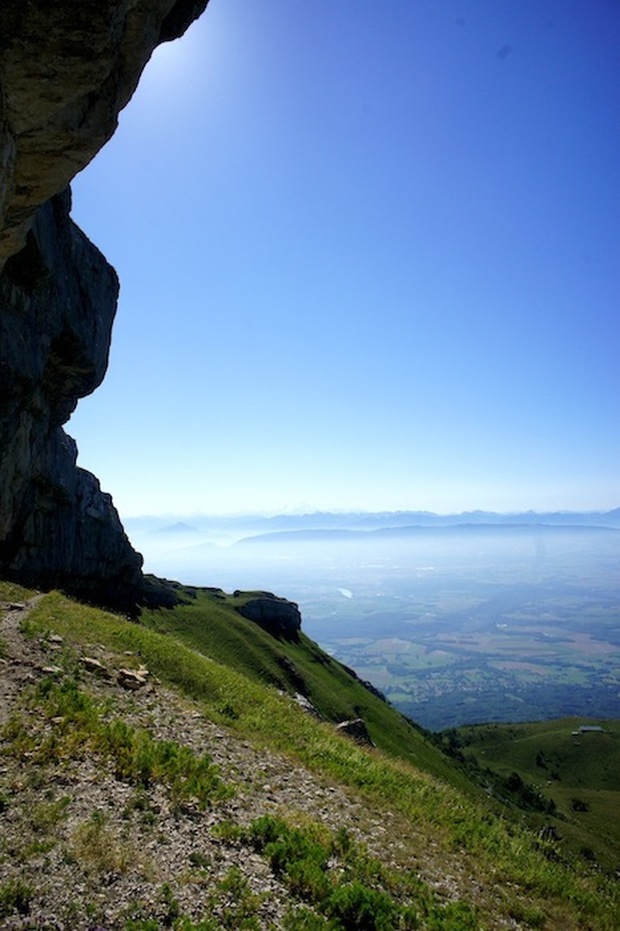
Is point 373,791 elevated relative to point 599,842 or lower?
elevated

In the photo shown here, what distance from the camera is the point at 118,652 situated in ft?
84.6

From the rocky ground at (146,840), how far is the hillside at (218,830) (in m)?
0.04

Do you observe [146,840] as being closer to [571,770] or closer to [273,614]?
[273,614]

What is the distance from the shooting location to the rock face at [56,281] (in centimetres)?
1441

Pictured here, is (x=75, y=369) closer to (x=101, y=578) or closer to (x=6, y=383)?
Answer: (x=6, y=383)

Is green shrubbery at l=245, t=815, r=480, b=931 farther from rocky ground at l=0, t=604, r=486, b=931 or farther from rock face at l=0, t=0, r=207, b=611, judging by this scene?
rock face at l=0, t=0, r=207, b=611

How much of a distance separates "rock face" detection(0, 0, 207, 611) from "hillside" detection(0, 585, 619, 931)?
654 inches

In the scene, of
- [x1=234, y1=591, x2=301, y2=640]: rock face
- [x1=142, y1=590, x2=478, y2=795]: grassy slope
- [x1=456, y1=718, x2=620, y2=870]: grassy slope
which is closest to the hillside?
[x1=142, y1=590, x2=478, y2=795]: grassy slope

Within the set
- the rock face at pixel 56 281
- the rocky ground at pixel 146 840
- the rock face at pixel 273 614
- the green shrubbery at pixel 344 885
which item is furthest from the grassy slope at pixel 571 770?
the green shrubbery at pixel 344 885

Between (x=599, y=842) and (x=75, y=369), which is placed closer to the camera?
(x=75, y=369)

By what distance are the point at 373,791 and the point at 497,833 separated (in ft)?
13.7

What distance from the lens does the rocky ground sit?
347 inches

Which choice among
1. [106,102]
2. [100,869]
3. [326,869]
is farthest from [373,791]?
[106,102]

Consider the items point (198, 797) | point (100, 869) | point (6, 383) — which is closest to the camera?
point (100, 869)
